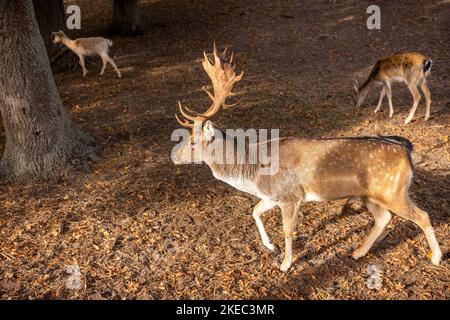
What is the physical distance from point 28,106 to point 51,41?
18.5 feet

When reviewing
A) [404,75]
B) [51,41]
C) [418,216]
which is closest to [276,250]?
[418,216]

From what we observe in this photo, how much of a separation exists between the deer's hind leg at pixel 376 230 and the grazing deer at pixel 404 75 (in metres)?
3.83

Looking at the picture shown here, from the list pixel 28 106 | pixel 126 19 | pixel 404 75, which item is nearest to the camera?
pixel 28 106

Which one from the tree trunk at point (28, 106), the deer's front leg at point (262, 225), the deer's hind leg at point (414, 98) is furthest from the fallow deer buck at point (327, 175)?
the deer's hind leg at point (414, 98)

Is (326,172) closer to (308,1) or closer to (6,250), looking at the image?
(6,250)

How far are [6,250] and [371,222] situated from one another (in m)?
4.23

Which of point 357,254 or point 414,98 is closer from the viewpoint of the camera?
point 357,254

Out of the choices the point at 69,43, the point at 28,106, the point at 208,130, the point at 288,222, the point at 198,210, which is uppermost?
the point at 69,43

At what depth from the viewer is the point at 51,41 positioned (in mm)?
11219

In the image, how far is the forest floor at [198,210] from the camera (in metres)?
4.61

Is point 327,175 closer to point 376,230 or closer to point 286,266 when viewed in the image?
point 376,230

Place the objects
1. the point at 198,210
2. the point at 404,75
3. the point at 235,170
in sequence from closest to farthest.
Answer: the point at 235,170 → the point at 198,210 → the point at 404,75

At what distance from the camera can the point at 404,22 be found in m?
13.8

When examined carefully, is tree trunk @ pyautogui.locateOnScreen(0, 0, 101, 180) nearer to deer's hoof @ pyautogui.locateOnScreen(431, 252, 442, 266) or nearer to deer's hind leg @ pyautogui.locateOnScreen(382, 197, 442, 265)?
deer's hind leg @ pyautogui.locateOnScreen(382, 197, 442, 265)
